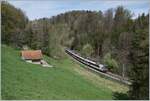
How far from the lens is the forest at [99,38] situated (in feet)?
64.9

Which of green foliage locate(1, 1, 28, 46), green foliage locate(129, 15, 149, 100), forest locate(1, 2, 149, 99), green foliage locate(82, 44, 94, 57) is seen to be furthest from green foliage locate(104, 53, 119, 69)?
green foliage locate(129, 15, 149, 100)

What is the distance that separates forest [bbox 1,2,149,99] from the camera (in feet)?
64.9

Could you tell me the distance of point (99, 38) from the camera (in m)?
69.8

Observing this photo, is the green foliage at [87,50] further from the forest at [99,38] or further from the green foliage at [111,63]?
the green foliage at [111,63]

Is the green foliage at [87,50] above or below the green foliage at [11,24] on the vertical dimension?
below

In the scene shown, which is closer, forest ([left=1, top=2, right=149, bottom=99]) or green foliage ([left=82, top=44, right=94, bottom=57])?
forest ([left=1, top=2, right=149, bottom=99])

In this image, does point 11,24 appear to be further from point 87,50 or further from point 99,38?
point 99,38

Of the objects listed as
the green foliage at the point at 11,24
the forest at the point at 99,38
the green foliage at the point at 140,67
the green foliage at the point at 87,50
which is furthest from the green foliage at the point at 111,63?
the green foliage at the point at 140,67

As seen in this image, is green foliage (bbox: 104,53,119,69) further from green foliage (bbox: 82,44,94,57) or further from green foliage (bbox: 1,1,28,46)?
green foliage (bbox: 82,44,94,57)

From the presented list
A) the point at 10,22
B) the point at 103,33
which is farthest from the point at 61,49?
the point at 103,33

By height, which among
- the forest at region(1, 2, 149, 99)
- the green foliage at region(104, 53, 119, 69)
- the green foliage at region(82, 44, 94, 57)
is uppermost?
the forest at region(1, 2, 149, 99)

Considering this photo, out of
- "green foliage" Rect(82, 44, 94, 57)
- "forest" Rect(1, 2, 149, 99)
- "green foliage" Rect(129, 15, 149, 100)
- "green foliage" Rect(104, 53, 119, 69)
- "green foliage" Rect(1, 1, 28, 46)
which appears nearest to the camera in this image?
"green foliage" Rect(129, 15, 149, 100)

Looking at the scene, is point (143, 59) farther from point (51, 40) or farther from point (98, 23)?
point (98, 23)

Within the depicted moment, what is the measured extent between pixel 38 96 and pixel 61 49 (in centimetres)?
3814
